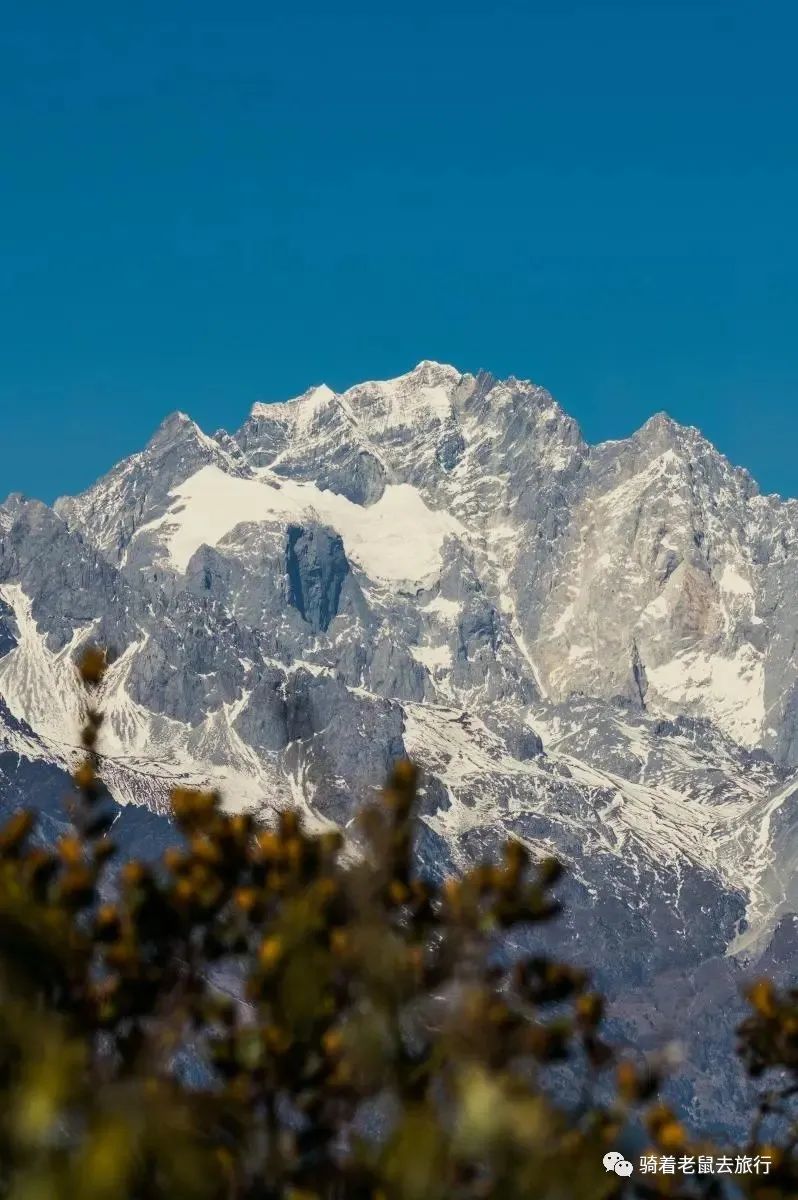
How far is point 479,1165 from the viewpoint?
11.2 m

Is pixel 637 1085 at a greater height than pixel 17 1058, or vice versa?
pixel 637 1085

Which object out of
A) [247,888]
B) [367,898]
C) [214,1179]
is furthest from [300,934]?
[247,888]

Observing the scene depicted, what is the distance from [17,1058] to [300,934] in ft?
9.25

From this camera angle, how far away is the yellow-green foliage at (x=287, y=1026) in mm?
10492

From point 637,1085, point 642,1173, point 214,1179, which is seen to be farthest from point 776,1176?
point 214,1179

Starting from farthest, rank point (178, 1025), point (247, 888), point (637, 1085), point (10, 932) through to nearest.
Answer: point (247, 888), point (637, 1085), point (178, 1025), point (10, 932)

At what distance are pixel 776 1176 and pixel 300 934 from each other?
20.2 ft

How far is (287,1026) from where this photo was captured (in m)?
13.9

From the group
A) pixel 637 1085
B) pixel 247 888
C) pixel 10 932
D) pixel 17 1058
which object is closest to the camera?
pixel 17 1058

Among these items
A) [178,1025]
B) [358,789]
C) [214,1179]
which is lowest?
[214,1179]

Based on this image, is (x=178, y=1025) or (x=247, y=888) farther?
(x=247, y=888)

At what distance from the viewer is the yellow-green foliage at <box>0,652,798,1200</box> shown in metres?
10.5

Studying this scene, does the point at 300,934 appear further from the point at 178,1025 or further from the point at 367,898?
the point at 178,1025

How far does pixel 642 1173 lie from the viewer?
1694cm
